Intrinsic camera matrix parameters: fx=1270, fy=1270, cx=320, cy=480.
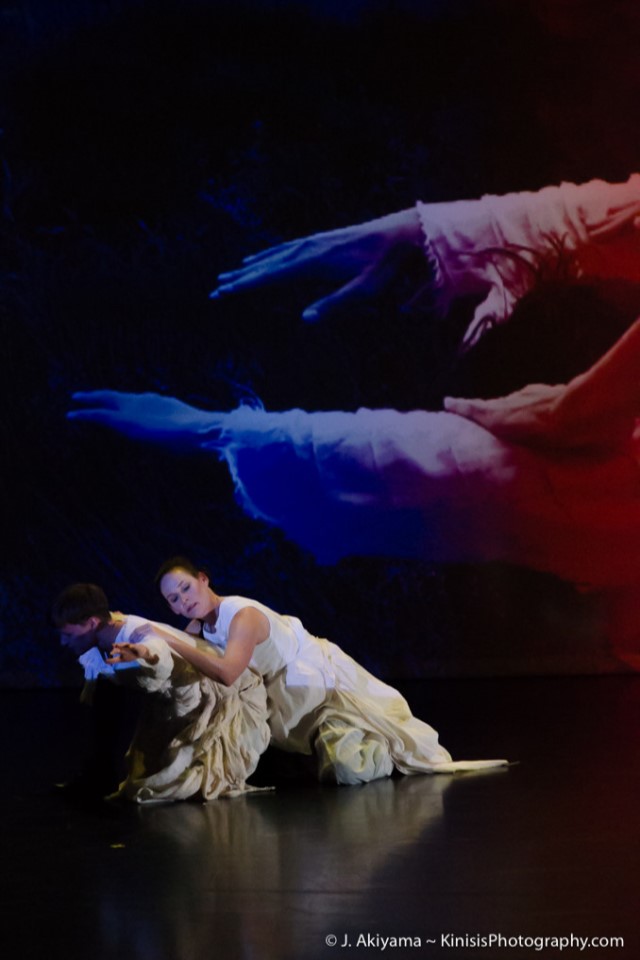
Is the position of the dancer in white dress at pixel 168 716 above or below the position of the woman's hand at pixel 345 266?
below

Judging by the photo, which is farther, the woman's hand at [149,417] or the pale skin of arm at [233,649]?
the woman's hand at [149,417]

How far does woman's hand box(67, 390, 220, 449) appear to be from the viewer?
694cm

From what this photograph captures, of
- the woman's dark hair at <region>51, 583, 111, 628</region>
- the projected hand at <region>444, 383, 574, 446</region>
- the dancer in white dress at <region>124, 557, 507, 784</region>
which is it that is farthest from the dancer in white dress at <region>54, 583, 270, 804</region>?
the projected hand at <region>444, 383, 574, 446</region>

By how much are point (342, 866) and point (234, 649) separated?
1058 millimetres

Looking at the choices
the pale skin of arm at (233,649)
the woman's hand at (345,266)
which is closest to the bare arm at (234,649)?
the pale skin of arm at (233,649)

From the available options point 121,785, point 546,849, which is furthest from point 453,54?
point 546,849

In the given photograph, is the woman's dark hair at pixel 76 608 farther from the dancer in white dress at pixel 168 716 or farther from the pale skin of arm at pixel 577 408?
the pale skin of arm at pixel 577 408

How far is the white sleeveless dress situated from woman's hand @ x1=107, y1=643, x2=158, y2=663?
1.32ft

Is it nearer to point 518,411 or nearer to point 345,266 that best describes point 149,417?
point 345,266

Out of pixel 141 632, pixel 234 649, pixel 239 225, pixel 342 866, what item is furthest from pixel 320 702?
pixel 239 225

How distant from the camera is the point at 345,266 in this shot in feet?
22.9

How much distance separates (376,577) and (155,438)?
1430mm

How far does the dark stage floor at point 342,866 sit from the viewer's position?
2113mm

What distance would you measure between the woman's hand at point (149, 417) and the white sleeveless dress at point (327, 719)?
10.4 ft
